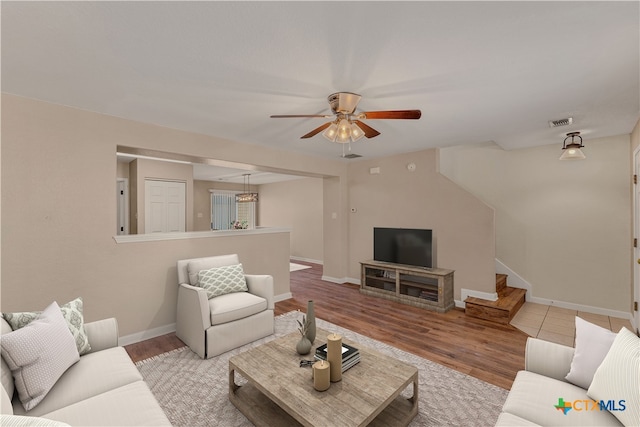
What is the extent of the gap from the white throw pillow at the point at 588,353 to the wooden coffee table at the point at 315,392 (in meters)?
0.89

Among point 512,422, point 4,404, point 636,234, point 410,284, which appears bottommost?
point 410,284

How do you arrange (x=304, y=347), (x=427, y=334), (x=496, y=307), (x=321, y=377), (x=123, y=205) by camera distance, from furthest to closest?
(x=123, y=205), (x=496, y=307), (x=427, y=334), (x=304, y=347), (x=321, y=377)

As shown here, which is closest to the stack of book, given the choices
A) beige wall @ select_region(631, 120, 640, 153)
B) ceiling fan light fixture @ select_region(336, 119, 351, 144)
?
ceiling fan light fixture @ select_region(336, 119, 351, 144)

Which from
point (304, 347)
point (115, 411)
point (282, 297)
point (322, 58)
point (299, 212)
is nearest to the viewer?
point (115, 411)

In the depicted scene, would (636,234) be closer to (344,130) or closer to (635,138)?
(635,138)

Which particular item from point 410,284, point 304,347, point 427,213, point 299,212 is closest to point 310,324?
point 304,347

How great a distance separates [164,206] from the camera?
6148 mm

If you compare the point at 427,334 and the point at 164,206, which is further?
the point at 164,206

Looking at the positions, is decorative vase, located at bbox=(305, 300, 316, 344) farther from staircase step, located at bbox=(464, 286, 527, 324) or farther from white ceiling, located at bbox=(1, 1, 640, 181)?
staircase step, located at bbox=(464, 286, 527, 324)

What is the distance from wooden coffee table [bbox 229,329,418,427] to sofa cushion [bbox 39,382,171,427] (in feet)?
1.99

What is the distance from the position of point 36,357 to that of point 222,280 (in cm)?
180

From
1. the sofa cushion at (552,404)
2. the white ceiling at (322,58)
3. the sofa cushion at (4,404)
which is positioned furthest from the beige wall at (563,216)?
the sofa cushion at (4,404)

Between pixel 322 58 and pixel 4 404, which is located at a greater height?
pixel 322 58

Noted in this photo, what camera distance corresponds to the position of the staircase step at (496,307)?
373 cm
